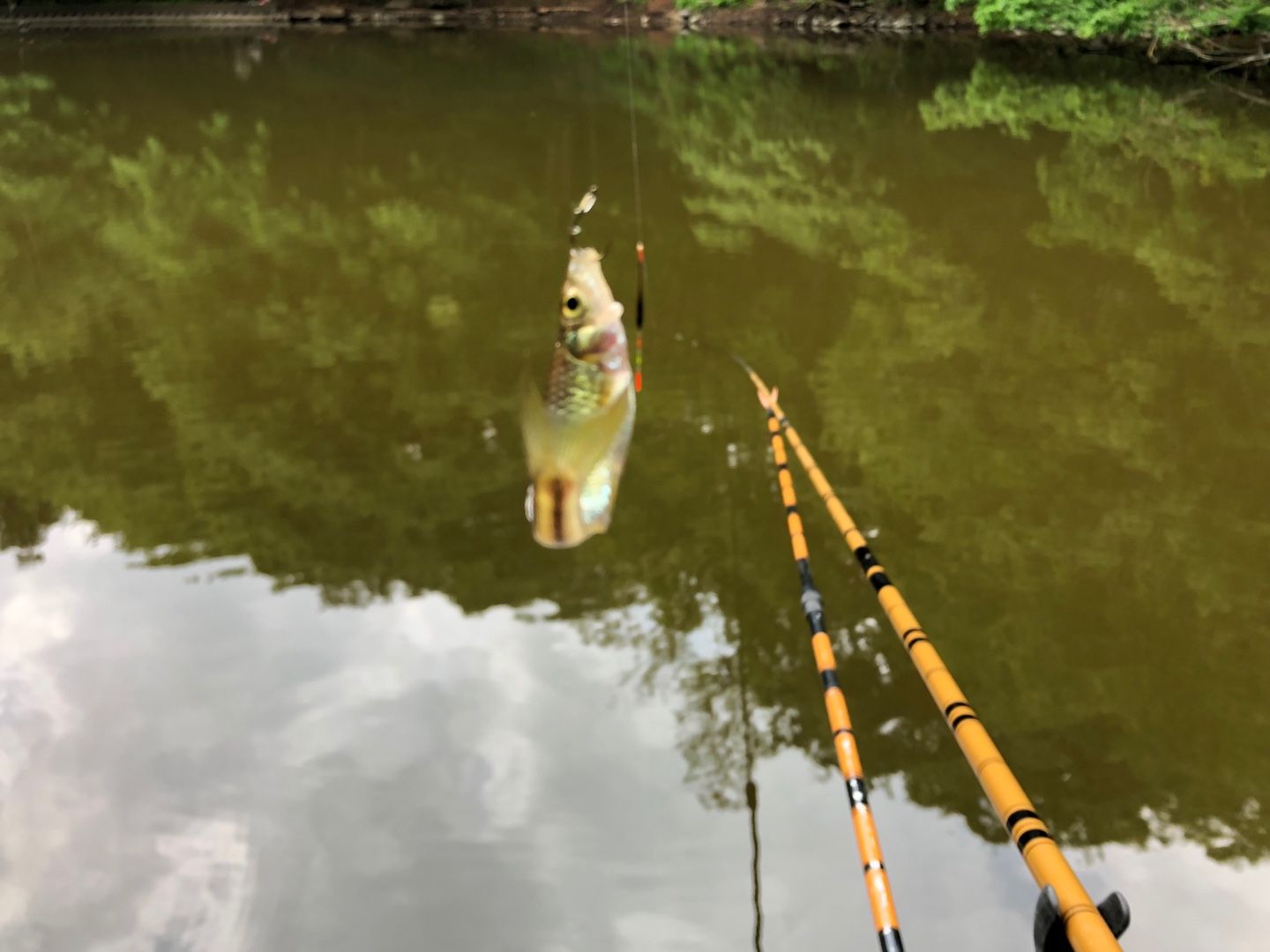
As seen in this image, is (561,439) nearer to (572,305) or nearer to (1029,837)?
(572,305)

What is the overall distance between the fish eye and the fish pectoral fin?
0.11 meters

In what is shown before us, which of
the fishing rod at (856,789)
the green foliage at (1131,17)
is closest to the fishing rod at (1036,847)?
the fishing rod at (856,789)

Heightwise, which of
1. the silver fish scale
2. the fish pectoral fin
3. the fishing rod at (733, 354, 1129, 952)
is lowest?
the fishing rod at (733, 354, 1129, 952)

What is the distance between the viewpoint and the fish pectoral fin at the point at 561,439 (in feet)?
4.47

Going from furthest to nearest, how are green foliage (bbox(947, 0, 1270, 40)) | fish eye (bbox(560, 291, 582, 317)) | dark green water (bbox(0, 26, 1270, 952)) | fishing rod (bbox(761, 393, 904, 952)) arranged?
green foliage (bbox(947, 0, 1270, 40)), dark green water (bbox(0, 26, 1270, 952)), fishing rod (bbox(761, 393, 904, 952)), fish eye (bbox(560, 291, 582, 317))

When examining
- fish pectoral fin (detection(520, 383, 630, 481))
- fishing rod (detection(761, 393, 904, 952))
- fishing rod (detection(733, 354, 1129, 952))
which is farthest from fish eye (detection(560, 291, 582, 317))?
fishing rod (detection(761, 393, 904, 952))

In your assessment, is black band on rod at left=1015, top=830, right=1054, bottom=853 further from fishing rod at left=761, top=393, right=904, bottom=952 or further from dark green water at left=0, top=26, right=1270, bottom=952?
dark green water at left=0, top=26, right=1270, bottom=952

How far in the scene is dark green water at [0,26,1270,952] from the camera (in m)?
3.27

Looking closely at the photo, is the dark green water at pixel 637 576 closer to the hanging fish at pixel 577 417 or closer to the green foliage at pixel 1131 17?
the hanging fish at pixel 577 417

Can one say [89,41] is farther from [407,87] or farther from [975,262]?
[975,262]

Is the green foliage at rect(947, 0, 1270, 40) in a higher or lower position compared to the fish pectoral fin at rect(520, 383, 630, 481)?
higher

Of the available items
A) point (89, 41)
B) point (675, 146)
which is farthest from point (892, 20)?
point (89, 41)

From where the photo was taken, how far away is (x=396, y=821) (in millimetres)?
3471

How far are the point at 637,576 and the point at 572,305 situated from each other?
3.47m
